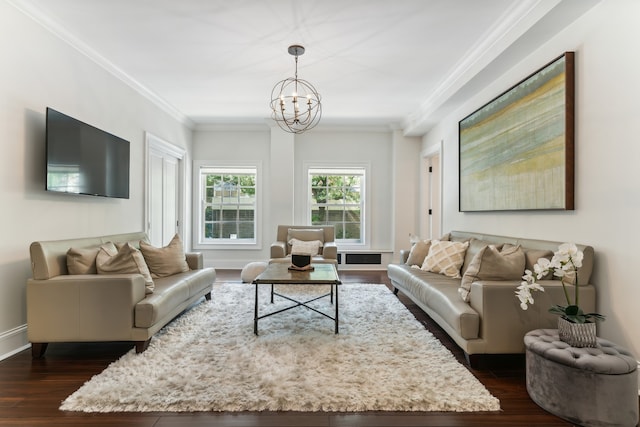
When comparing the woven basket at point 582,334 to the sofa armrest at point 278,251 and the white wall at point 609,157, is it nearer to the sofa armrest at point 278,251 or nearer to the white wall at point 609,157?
the white wall at point 609,157

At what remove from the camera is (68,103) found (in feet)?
10.5

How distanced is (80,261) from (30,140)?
1.10 meters

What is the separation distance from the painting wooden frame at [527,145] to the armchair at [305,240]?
2.07 m

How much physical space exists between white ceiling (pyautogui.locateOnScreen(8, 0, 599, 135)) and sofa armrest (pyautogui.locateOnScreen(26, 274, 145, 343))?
86.4 inches

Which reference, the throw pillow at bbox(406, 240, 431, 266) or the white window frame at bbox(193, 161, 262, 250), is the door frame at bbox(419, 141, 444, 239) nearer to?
the throw pillow at bbox(406, 240, 431, 266)

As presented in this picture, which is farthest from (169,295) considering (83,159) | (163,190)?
(163,190)

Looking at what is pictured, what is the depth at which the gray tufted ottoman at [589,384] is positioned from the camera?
165 cm

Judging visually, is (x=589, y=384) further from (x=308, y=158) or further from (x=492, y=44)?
(x=308, y=158)

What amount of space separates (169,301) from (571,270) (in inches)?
120

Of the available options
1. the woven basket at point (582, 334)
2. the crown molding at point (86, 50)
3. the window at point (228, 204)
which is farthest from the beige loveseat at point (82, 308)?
the window at point (228, 204)

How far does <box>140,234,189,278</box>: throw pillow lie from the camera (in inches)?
136

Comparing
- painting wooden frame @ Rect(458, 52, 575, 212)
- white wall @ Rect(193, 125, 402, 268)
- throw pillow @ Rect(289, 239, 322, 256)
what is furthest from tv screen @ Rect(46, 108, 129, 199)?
painting wooden frame @ Rect(458, 52, 575, 212)

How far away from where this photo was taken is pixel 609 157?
7.37ft

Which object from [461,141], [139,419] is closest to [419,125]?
[461,141]
